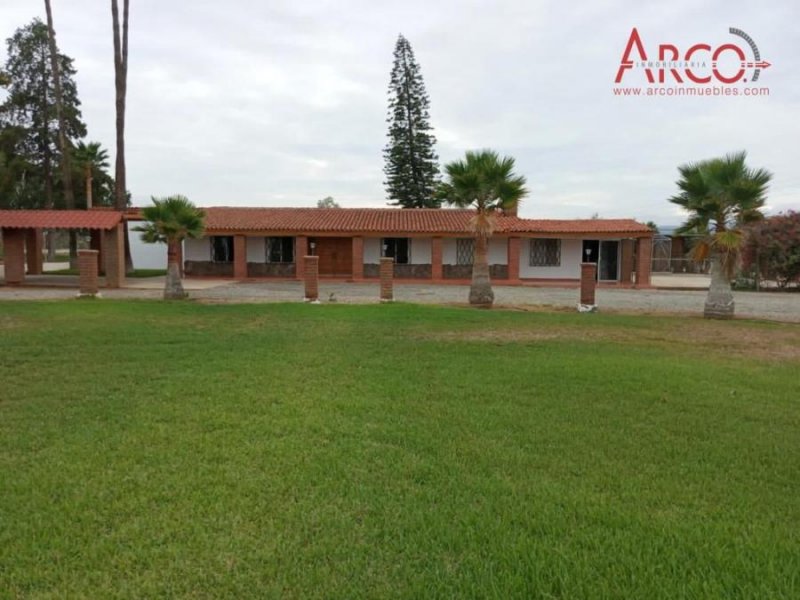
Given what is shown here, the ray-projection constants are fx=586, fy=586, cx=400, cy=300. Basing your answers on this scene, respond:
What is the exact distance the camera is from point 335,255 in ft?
101

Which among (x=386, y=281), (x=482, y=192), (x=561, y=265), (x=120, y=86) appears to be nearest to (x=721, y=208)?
(x=482, y=192)

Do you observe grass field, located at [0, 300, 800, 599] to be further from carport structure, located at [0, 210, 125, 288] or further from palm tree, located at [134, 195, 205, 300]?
carport structure, located at [0, 210, 125, 288]

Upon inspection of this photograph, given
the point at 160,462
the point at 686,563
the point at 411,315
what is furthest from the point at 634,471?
the point at 411,315

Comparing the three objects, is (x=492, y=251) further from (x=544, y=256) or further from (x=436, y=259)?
(x=436, y=259)

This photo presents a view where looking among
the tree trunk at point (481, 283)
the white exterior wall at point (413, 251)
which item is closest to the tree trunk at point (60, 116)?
the white exterior wall at point (413, 251)

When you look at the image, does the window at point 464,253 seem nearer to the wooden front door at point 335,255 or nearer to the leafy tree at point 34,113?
the wooden front door at point 335,255

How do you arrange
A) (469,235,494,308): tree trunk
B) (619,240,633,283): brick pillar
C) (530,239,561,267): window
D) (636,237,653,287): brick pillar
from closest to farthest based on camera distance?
(469,235,494,308): tree trunk < (636,237,653,287): brick pillar < (619,240,633,283): brick pillar < (530,239,561,267): window

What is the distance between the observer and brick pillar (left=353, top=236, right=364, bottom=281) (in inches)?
1134

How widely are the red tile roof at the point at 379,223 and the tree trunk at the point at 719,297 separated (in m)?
12.7

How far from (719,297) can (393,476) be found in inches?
551

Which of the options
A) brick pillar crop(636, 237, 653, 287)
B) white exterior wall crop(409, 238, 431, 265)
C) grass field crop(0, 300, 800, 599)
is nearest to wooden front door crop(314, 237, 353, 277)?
white exterior wall crop(409, 238, 431, 265)

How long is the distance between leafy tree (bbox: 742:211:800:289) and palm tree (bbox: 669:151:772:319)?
12.0 metres

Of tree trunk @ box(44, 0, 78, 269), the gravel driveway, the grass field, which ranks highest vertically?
tree trunk @ box(44, 0, 78, 269)

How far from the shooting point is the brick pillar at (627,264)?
1141 inches
